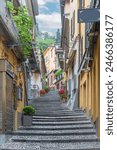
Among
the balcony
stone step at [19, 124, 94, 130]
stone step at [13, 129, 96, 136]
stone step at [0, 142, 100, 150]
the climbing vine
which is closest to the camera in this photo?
the balcony

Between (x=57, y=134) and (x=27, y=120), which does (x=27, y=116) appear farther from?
(x=57, y=134)

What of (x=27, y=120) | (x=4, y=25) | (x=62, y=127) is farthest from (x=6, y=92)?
(x=27, y=120)

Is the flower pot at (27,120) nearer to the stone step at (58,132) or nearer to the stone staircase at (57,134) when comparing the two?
the stone staircase at (57,134)

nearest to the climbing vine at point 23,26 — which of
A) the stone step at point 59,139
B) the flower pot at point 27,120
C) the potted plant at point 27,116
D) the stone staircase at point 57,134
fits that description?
the potted plant at point 27,116

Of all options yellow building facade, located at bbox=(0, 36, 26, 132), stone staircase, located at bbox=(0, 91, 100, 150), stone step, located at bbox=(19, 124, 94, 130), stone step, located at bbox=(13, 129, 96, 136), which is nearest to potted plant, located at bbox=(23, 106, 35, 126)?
stone staircase, located at bbox=(0, 91, 100, 150)

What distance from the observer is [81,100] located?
74.8ft

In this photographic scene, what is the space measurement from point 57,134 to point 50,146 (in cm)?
249

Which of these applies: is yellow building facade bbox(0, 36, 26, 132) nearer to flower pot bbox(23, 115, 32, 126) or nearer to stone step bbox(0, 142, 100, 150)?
stone step bbox(0, 142, 100, 150)

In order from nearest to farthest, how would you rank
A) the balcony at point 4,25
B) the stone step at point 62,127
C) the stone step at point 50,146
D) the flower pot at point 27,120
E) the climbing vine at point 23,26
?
the balcony at point 4,25, the stone step at point 50,146, the stone step at point 62,127, the climbing vine at point 23,26, the flower pot at point 27,120

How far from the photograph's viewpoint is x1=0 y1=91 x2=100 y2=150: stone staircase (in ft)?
44.3

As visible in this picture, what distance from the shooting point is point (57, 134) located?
636 inches

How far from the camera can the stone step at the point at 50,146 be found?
12930mm

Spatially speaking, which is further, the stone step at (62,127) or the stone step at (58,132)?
the stone step at (62,127)

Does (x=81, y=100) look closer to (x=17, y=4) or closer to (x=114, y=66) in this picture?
(x=17, y=4)
